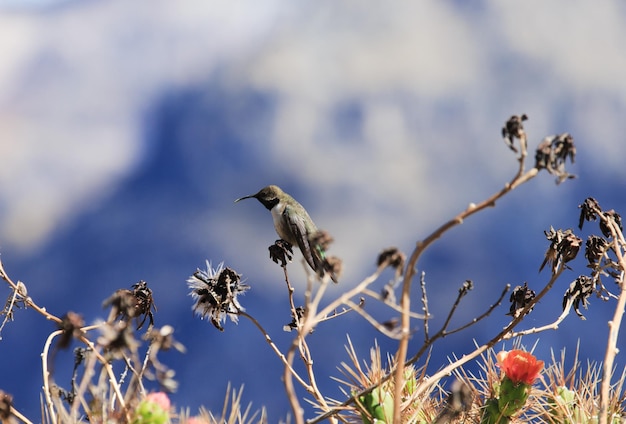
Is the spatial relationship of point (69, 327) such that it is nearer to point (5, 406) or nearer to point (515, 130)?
point (5, 406)

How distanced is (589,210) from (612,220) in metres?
0.09

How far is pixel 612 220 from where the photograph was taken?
301 cm

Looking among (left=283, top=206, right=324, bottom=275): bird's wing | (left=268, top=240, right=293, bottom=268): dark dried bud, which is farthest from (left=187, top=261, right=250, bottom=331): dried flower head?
(left=283, top=206, right=324, bottom=275): bird's wing

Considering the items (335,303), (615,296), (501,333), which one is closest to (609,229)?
(615,296)

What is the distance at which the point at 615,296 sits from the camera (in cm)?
296

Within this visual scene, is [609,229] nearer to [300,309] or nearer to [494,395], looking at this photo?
[494,395]

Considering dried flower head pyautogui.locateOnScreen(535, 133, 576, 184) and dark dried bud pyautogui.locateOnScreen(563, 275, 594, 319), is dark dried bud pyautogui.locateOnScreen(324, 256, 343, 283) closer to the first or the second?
dried flower head pyautogui.locateOnScreen(535, 133, 576, 184)

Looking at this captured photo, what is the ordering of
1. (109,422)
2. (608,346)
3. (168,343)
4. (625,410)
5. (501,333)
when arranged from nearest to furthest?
1. (168,343)
2. (109,422)
3. (608,346)
4. (501,333)
5. (625,410)

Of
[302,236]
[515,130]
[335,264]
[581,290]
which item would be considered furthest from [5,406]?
[302,236]

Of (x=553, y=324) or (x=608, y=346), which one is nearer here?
(x=608, y=346)

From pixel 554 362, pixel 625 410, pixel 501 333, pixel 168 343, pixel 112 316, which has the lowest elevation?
pixel 625 410

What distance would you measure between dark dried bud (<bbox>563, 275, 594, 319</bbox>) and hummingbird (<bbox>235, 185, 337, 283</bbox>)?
1.72 meters

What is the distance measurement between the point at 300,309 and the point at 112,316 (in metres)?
1.40

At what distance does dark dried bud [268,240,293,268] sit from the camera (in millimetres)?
3471
